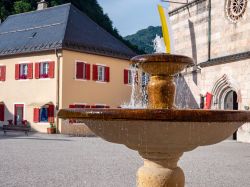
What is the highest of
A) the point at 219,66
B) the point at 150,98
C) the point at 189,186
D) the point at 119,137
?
the point at 219,66

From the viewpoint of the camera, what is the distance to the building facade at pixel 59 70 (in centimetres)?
2634

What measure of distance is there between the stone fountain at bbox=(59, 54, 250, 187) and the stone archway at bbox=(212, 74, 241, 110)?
1747 centimetres

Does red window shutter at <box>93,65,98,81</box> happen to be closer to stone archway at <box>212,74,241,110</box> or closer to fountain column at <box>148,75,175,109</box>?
stone archway at <box>212,74,241,110</box>

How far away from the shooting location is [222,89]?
23.0 m

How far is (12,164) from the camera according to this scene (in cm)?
1125

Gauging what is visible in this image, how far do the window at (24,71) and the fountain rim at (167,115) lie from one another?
78.1ft

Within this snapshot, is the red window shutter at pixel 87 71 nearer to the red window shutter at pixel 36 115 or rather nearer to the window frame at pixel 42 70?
the window frame at pixel 42 70

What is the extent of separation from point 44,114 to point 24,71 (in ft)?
11.1

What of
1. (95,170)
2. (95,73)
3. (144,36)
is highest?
(144,36)

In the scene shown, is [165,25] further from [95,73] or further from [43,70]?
[43,70]

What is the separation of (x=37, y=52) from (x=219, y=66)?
37.1 ft

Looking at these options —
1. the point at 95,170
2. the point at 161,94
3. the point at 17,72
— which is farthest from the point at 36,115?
the point at 161,94

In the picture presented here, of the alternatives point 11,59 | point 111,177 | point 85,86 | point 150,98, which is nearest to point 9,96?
point 11,59

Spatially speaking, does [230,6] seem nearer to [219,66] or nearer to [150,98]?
[219,66]
